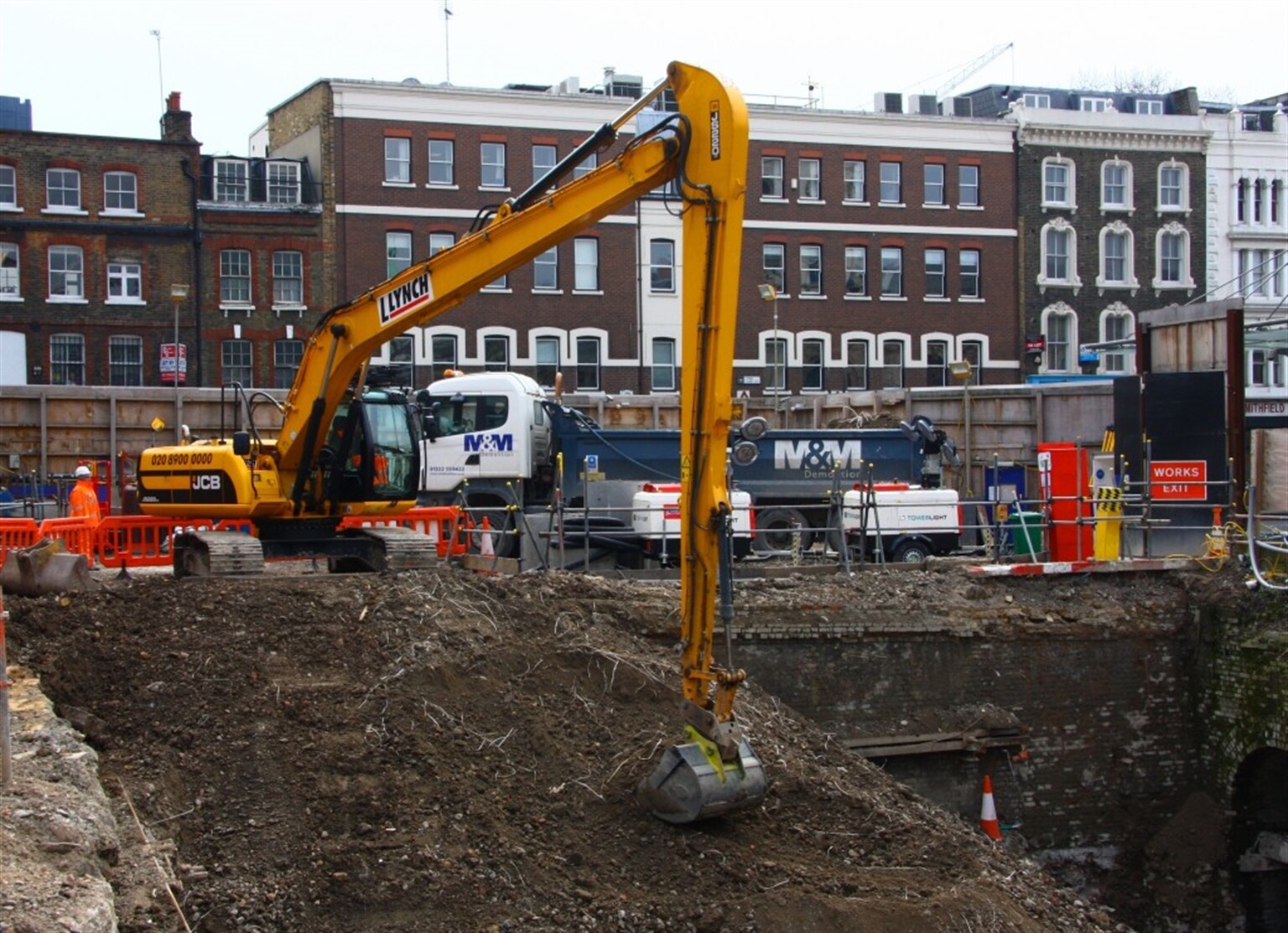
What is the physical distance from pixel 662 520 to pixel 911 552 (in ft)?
14.4

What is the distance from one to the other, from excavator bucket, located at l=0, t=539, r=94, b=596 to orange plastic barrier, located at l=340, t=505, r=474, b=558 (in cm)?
331

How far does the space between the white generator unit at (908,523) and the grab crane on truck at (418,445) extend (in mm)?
7827

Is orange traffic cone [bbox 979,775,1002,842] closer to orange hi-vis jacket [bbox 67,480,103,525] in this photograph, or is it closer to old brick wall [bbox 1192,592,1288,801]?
old brick wall [bbox 1192,592,1288,801]

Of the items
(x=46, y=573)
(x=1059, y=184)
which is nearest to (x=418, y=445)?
(x=46, y=573)

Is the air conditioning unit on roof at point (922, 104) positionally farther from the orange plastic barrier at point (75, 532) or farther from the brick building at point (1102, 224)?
the orange plastic barrier at point (75, 532)

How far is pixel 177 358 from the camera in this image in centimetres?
3244

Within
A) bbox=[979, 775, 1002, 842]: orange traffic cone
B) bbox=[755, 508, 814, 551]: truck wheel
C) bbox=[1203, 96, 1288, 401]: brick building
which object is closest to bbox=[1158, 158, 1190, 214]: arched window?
bbox=[1203, 96, 1288, 401]: brick building

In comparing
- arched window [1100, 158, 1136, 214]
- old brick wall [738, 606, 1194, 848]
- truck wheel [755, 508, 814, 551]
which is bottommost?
old brick wall [738, 606, 1194, 848]

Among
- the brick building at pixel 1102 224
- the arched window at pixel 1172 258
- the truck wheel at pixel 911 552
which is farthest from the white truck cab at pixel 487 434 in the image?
the arched window at pixel 1172 258

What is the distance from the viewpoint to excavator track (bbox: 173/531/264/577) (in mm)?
14945

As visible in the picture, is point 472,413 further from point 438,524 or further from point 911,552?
point 911,552

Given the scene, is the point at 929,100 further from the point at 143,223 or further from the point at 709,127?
the point at 709,127

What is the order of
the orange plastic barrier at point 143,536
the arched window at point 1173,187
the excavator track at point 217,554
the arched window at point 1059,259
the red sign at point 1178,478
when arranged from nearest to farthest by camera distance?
the excavator track at point 217,554
the orange plastic barrier at point 143,536
the red sign at point 1178,478
the arched window at point 1059,259
the arched window at point 1173,187

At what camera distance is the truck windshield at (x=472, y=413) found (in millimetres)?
23375
